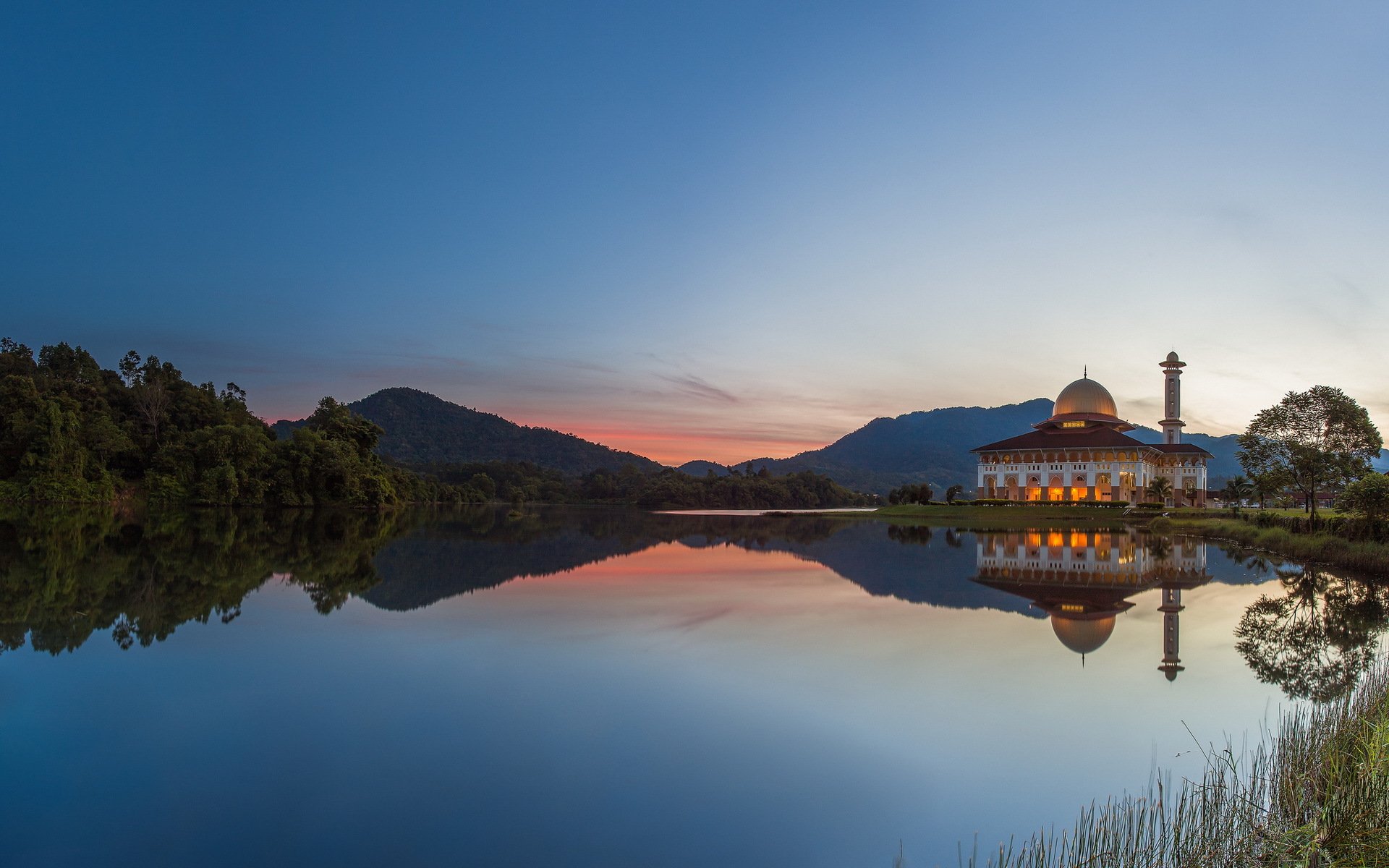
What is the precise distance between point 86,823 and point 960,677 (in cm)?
794

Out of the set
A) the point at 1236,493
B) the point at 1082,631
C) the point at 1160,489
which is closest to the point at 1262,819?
the point at 1082,631

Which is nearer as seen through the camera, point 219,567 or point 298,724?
point 298,724

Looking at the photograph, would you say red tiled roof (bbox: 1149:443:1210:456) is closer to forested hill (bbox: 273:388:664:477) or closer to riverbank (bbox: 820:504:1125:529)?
riverbank (bbox: 820:504:1125:529)

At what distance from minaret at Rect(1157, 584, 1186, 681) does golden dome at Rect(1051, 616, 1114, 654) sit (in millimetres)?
785

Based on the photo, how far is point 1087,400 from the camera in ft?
233

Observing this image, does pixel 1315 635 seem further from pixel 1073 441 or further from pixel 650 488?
pixel 650 488

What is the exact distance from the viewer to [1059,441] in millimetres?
65250

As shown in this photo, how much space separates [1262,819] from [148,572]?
18549 millimetres

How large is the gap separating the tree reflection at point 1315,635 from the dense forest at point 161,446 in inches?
2131

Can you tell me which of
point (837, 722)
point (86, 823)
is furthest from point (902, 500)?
point (86, 823)

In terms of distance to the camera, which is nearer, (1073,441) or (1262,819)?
(1262,819)

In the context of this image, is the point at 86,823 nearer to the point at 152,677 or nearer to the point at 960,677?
the point at 152,677

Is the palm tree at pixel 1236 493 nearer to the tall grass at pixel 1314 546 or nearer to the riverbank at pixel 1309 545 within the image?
the riverbank at pixel 1309 545

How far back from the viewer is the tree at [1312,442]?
2870 cm
